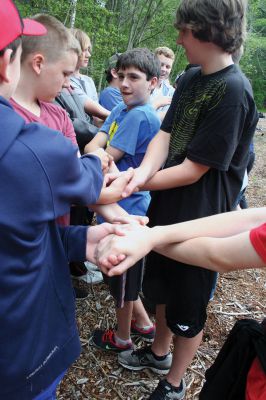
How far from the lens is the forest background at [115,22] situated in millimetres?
10531

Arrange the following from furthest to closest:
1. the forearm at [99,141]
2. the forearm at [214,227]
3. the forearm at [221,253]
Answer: the forearm at [99,141], the forearm at [214,227], the forearm at [221,253]

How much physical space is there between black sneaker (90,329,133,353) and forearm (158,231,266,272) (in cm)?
152

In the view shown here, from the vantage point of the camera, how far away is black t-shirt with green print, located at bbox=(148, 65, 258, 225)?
5.88 ft

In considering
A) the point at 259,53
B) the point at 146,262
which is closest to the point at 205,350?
the point at 146,262

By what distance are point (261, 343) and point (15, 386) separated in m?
0.97

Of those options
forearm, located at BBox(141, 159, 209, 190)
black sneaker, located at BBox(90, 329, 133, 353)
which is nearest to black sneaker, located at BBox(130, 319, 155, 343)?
black sneaker, located at BBox(90, 329, 133, 353)

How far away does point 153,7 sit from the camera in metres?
19.9

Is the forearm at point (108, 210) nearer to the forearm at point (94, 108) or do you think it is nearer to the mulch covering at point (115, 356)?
the mulch covering at point (115, 356)

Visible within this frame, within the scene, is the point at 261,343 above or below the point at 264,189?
above

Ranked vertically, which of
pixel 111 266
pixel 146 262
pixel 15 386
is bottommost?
pixel 146 262

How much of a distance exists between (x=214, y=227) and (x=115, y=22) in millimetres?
19943

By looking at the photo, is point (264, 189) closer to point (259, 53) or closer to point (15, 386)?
point (15, 386)

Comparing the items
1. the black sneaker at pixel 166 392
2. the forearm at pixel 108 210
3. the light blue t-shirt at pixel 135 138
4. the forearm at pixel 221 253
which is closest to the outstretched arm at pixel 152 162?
the forearm at pixel 108 210

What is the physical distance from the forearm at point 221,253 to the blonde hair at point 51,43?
1.28m
